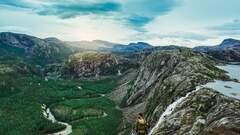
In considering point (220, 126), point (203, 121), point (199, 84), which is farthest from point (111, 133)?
point (220, 126)

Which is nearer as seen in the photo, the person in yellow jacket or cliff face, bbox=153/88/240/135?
cliff face, bbox=153/88/240/135

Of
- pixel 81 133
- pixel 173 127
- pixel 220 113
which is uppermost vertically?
pixel 220 113

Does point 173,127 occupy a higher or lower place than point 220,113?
lower

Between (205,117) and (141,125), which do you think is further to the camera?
(205,117)

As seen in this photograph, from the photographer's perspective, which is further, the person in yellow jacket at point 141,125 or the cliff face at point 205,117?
the person in yellow jacket at point 141,125

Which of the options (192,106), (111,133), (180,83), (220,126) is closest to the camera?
(220,126)

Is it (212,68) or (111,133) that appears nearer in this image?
(212,68)

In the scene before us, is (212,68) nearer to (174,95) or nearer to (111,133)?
(174,95)

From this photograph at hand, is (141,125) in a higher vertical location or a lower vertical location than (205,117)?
higher

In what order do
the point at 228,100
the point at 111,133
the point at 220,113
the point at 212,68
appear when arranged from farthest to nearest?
the point at 111,133
the point at 212,68
the point at 228,100
the point at 220,113
